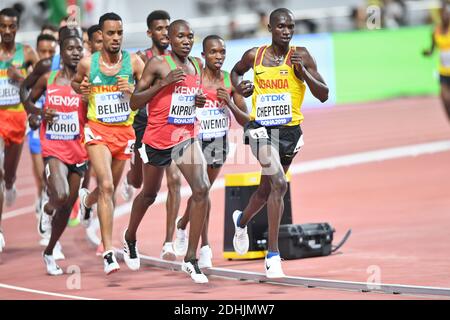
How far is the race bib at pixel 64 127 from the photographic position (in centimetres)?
1309

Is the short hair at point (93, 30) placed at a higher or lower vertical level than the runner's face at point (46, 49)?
higher

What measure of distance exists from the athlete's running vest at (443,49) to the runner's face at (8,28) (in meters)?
8.91

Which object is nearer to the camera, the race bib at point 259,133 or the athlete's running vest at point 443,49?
the race bib at point 259,133

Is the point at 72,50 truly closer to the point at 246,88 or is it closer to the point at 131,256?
the point at 246,88

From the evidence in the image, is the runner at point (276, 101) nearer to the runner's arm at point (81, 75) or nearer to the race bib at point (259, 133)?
the race bib at point (259, 133)

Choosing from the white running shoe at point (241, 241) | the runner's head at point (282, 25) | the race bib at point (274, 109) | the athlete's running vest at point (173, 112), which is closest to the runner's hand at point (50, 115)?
the athlete's running vest at point (173, 112)

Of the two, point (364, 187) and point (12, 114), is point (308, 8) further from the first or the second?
point (12, 114)

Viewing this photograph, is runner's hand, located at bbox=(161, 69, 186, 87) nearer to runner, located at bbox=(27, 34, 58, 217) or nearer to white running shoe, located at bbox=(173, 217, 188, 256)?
white running shoe, located at bbox=(173, 217, 188, 256)

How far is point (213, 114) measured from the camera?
12836 millimetres

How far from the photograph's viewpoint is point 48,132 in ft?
43.1

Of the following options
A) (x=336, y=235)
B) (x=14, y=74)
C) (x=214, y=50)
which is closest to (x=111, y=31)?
(x=214, y=50)

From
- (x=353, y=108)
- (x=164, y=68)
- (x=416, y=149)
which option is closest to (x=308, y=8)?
(x=353, y=108)

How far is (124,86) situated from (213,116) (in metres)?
1.14

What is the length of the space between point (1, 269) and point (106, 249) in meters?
1.99
